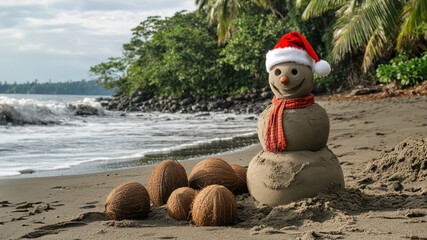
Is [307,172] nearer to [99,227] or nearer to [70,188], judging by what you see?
[99,227]

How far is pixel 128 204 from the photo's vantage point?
357 centimetres

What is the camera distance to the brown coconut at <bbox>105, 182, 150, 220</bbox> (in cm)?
357

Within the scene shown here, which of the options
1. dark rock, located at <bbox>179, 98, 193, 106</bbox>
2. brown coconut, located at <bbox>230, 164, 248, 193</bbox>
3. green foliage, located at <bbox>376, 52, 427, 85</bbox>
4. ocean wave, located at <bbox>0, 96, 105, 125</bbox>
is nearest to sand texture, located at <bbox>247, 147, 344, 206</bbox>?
brown coconut, located at <bbox>230, 164, 248, 193</bbox>

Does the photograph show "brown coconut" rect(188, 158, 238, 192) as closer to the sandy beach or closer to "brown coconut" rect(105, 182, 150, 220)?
the sandy beach

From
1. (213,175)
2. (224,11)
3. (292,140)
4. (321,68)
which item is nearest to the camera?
(292,140)

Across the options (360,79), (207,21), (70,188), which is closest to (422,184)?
(70,188)

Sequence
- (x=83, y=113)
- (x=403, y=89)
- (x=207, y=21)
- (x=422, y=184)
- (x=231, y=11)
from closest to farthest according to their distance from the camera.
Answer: (x=422, y=184) → (x=403, y=89) → (x=83, y=113) → (x=231, y=11) → (x=207, y=21)

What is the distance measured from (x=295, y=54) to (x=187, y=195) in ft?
5.61

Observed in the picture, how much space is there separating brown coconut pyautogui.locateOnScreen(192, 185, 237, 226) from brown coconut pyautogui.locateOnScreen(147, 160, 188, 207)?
2.26 feet

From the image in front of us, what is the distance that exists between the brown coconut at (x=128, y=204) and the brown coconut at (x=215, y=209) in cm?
61

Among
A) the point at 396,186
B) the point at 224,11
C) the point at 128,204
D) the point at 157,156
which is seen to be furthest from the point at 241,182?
the point at 224,11

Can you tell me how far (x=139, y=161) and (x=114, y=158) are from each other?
676 mm

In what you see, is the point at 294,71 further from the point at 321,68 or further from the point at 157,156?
the point at 157,156

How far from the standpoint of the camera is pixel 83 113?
23.5 meters
